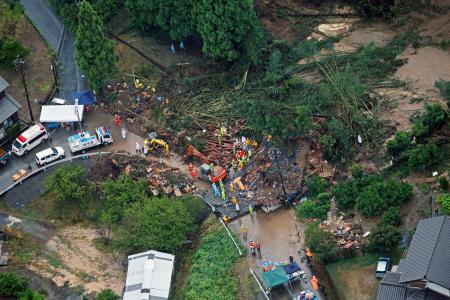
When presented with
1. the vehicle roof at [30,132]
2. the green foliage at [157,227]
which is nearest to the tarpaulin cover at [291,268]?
the green foliage at [157,227]

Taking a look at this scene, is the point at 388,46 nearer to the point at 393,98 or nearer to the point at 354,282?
the point at 393,98

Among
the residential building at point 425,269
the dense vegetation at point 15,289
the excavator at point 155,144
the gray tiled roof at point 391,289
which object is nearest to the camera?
the residential building at point 425,269

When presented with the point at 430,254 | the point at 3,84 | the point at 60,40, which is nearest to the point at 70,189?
the point at 3,84

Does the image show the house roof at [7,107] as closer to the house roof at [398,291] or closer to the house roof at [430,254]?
the house roof at [398,291]

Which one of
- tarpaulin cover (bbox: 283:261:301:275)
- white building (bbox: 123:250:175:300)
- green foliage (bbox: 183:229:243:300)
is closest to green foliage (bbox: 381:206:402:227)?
tarpaulin cover (bbox: 283:261:301:275)

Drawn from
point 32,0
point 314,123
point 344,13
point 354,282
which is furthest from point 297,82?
point 32,0

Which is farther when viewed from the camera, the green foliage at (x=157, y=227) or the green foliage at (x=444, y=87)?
the green foliage at (x=444, y=87)
